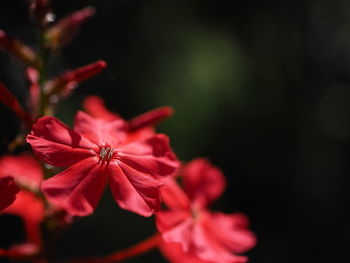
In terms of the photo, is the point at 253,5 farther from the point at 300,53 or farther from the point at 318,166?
the point at 318,166

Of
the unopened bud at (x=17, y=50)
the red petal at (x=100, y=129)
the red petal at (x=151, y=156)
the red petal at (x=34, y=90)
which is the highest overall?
the unopened bud at (x=17, y=50)

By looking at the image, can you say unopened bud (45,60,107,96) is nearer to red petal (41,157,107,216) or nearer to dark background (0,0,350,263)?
red petal (41,157,107,216)

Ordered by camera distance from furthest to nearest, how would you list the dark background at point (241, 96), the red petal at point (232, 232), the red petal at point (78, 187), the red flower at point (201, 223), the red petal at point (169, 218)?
the dark background at point (241, 96) → the red petal at point (232, 232) → the red flower at point (201, 223) → the red petal at point (169, 218) → the red petal at point (78, 187)

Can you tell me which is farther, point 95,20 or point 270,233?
point 270,233

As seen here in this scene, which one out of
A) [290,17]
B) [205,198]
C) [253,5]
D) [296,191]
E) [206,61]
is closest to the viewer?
Answer: [205,198]

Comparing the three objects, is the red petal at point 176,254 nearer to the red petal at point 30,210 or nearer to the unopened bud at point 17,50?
the red petal at point 30,210

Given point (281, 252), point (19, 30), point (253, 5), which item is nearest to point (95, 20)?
point (19, 30)

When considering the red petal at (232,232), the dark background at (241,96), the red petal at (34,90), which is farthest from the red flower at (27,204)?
the dark background at (241,96)
